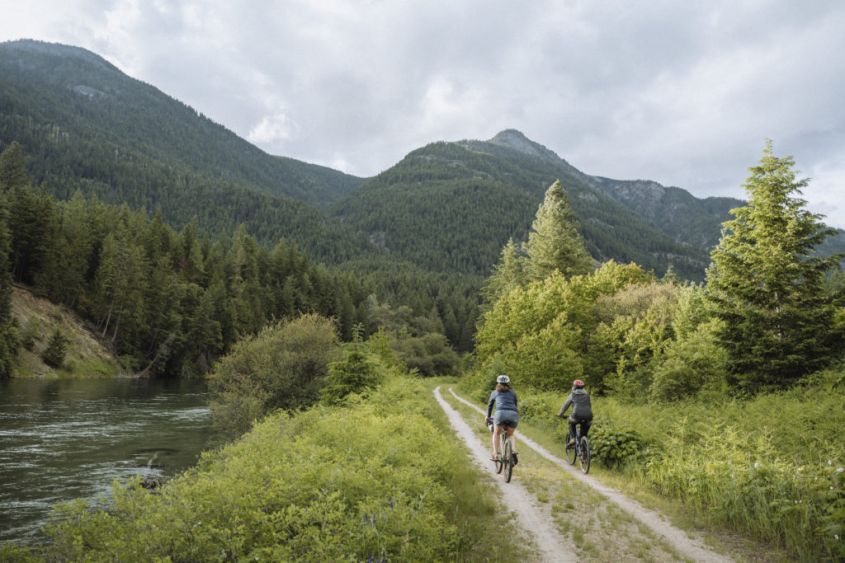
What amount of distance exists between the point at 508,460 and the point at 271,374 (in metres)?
18.3

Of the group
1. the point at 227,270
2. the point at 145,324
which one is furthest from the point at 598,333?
the point at 227,270

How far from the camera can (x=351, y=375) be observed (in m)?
23.1

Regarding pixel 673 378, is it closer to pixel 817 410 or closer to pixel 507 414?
pixel 817 410

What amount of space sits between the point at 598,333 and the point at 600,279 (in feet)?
22.7

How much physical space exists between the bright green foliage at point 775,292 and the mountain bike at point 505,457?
13.3m

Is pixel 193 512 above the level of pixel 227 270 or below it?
below

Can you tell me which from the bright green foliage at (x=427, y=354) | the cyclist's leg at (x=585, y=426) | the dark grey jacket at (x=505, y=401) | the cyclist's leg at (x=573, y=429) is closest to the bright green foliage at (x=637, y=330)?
the cyclist's leg at (x=573, y=429)

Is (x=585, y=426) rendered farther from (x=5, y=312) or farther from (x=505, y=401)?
(x=5, y=312)

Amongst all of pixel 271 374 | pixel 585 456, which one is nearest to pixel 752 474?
pixel 585 456

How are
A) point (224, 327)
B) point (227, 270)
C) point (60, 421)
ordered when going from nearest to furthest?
point (60, 421), point (224, 327), point (227, 270)

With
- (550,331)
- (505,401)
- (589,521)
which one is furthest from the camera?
(550,331)

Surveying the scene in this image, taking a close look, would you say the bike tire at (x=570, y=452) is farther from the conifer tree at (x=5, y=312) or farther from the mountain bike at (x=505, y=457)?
the conifer tree at (x=5, y=312)

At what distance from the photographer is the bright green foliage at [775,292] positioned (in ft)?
65.2

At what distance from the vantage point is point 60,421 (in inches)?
1034
